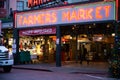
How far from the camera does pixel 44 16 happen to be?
1426 inches

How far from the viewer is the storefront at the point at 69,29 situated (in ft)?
105

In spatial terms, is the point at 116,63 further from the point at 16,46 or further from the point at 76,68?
the point at 16,46

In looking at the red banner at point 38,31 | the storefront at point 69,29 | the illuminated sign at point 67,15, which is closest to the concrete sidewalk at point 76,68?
the storefront at point 69,29

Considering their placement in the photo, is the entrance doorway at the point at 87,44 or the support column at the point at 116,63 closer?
the support column at the point at 116,63

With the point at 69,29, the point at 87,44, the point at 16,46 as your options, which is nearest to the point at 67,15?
the point at 69,29

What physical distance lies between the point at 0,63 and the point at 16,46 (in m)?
12.2

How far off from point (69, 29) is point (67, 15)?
601 cm

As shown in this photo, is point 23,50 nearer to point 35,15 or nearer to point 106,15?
point 35,15

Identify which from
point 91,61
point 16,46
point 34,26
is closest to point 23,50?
point 16,46

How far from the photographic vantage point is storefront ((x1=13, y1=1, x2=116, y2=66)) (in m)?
31.9

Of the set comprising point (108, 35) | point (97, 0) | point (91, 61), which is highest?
point (97, 0)

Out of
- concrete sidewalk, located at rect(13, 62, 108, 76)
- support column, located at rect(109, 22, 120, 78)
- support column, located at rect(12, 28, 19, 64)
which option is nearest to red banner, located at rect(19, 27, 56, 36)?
support column, located at rect(12, 28, 19, 64)

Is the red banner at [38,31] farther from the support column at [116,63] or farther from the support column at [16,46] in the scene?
the support column at [116,63]

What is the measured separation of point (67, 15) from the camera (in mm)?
34031
